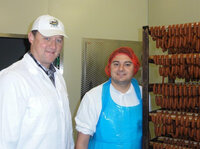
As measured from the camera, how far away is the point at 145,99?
1.58 m

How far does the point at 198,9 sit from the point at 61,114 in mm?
1665

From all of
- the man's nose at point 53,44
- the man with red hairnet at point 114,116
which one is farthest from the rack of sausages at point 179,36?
the man's nose at point 53,44

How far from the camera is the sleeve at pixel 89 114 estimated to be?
1592mm

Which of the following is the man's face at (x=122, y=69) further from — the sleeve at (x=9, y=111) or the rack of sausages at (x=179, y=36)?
the sleeve at (x=9, y=111)

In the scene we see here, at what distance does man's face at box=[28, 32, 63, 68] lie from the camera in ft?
4.60

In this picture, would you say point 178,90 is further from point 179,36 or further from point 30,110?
point 30,110

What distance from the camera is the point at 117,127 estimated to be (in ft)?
5.26

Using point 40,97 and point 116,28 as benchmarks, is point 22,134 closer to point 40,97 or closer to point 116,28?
point 40,97

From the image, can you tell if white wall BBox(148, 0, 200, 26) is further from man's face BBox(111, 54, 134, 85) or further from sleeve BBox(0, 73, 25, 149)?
sleeve BBox(0, 73, 25, 149)

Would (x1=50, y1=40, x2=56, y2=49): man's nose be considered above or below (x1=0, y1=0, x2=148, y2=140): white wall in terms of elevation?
below

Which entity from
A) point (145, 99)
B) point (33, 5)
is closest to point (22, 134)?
point (145, 99)

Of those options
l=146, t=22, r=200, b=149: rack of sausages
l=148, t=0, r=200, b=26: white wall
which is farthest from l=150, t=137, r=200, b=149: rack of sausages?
l=148, t=0, r=200, b=26: white wall

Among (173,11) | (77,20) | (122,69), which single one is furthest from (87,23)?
(122,69)

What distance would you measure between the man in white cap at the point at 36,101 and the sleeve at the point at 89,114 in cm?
9
